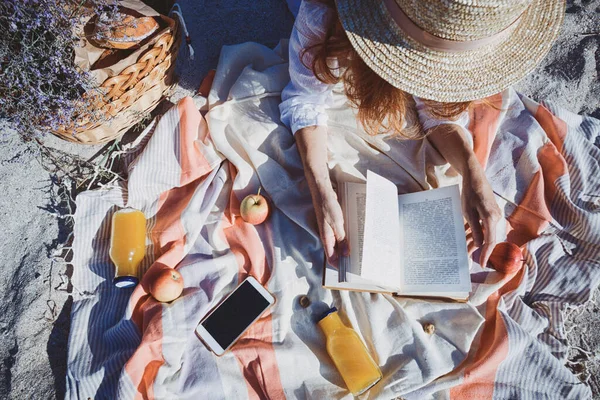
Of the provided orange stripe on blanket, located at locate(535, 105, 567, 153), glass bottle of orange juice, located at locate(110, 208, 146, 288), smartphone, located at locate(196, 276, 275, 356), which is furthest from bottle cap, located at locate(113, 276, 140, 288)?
orange stripe on blanket, located at locate(535, 105, 567, 153)

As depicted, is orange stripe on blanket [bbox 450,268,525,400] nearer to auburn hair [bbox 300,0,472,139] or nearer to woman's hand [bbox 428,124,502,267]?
woman's hand [bbox 428,124,502,267]

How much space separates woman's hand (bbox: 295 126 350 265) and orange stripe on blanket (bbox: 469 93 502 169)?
67cm

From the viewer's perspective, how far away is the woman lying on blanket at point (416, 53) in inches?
39.5

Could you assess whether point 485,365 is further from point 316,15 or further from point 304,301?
point 316,15

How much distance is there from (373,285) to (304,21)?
2.93 ft

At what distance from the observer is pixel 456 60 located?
1113 mm

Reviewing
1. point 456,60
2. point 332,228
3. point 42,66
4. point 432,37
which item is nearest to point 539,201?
point 332,228

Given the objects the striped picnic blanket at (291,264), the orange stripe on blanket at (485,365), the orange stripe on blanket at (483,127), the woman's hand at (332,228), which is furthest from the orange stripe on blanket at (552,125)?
the woman's hand at (332,228)

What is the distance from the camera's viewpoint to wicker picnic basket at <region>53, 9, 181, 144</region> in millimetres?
1541

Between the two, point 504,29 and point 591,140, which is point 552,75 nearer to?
point 591,140

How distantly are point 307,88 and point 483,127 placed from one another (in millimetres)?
812

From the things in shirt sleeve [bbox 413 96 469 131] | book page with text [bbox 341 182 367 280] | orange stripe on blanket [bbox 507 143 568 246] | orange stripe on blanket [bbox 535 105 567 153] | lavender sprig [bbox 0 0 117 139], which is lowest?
orange stripe on blanket [bbox 507 143 568 246]

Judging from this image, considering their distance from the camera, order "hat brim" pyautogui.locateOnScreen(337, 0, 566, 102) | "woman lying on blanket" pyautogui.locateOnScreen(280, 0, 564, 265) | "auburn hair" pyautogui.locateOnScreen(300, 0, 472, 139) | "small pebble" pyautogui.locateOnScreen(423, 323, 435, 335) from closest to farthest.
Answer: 1. "woman lying on blanket" pyautogui.locateOnScreen(280, 0, 564, 265)
2. "hat brim" pyautogui.locateOnScreen(337, 0, 566, 102)
3. "auburn hair" pyautogui.locateOnScreen(300, 0, 472, 139)
4. "small pebble" pyautogui.locateOnScreen(423, 323, 435, 335)

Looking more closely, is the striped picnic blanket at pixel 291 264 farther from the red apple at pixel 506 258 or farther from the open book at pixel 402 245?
the open book at pixel 402 245
